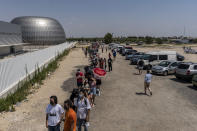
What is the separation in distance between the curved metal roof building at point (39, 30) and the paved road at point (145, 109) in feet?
354

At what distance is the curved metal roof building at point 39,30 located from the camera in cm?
11669

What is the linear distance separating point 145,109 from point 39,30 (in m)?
120

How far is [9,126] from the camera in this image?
8344 mm

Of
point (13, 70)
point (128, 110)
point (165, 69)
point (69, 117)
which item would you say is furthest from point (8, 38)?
point (69, 117)

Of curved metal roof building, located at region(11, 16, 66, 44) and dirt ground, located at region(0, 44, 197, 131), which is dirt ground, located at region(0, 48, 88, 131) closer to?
dirt ground, located at region(0, 44, 197, 131)

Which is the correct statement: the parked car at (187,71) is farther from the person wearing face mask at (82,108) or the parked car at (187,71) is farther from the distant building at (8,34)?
the distant building at (8,34)

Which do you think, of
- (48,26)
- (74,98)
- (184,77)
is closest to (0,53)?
(184,77)

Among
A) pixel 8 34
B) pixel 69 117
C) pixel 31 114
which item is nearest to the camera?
pixel 69 117

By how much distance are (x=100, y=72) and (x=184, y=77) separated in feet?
28.4

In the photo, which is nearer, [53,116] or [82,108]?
[53,116]

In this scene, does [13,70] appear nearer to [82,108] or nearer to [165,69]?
[82,108]

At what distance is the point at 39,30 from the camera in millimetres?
121250

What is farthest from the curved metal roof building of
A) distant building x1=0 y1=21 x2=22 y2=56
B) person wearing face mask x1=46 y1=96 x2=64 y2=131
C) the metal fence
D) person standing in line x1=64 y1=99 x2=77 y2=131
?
person standing in line x1=64 y1=99 x2=77 y2=131

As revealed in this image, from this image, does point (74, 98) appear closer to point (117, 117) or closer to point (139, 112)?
point (117, 117)
